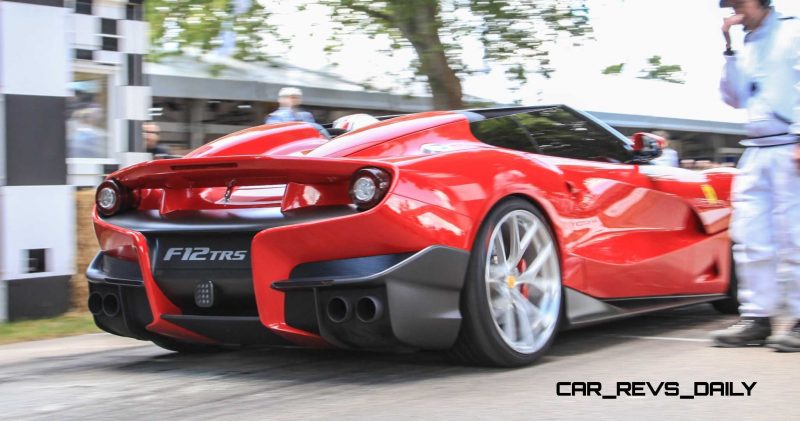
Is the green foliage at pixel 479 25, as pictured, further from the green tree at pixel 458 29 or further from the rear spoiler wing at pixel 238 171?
the rear spoiler wing at pixel 238 171

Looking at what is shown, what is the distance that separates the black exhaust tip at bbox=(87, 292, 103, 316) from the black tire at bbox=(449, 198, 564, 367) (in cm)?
148

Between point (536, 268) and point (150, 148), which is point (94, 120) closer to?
point (150, 148)

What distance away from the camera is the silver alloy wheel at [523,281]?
4.08 metres

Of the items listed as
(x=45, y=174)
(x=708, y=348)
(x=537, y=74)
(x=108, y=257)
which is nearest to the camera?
(x=108, y=257)

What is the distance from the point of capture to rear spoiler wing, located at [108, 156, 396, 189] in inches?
146

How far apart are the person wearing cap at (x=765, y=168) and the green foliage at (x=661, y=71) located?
951 cm

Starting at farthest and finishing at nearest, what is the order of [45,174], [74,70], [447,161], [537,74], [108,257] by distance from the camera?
[537,74] → [74,70] → [45,174] → [108,257] → [447,161]

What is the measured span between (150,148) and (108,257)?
5.23 metres

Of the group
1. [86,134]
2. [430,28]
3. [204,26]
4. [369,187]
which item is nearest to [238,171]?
[369,187]

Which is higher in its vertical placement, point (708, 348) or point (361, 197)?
point (361, 197)

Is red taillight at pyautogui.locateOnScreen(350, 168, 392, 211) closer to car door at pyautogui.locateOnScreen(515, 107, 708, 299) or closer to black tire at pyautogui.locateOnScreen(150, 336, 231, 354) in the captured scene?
car door at pyautogui.locateOnScreen(515, 107, 708, 299)

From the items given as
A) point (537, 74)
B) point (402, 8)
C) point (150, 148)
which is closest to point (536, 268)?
point (150, 148)

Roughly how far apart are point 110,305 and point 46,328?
2141 mm

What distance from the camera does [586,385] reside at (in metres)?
3.67
